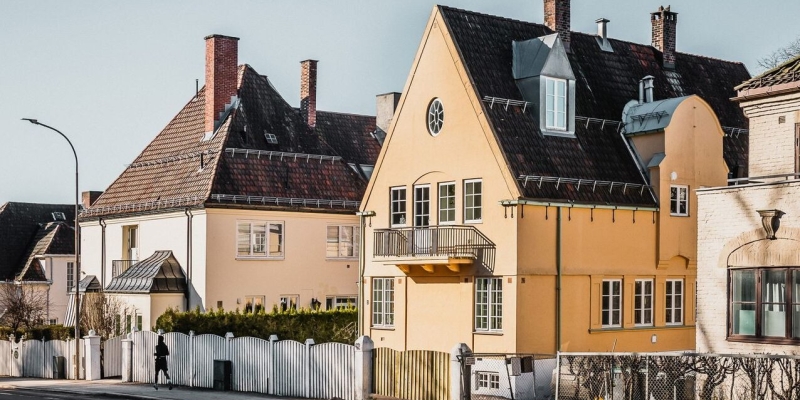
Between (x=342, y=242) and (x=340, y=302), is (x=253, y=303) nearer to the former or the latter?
(x=340, y=302)

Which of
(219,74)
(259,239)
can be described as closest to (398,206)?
(259,239)

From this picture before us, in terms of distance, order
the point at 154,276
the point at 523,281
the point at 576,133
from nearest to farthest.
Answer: the point at 523,281
the point at 576,133
the point at 154,276

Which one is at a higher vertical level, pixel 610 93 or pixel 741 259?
pixel 610 93

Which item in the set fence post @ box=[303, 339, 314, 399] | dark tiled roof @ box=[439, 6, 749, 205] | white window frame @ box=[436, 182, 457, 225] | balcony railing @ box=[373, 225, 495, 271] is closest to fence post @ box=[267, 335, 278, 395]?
fence post @ box=[303, 339, 314, 399]

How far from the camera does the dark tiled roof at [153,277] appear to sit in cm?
4247

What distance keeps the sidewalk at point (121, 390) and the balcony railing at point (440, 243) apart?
5.90 metres

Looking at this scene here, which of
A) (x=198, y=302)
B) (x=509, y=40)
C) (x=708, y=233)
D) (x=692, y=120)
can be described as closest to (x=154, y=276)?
(x=198, y=302)

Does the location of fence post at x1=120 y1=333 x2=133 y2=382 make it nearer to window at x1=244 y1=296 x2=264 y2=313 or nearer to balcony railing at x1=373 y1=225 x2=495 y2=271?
window at x1=244 y1=296 x2=264 y2=313

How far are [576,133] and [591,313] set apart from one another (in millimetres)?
5556

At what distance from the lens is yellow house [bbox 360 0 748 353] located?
32.2 meters

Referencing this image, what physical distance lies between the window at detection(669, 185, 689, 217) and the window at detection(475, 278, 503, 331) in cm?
676

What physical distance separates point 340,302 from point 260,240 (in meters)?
4.49

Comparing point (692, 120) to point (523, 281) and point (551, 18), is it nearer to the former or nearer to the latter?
point (551, 18)

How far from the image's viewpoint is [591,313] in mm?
33031
